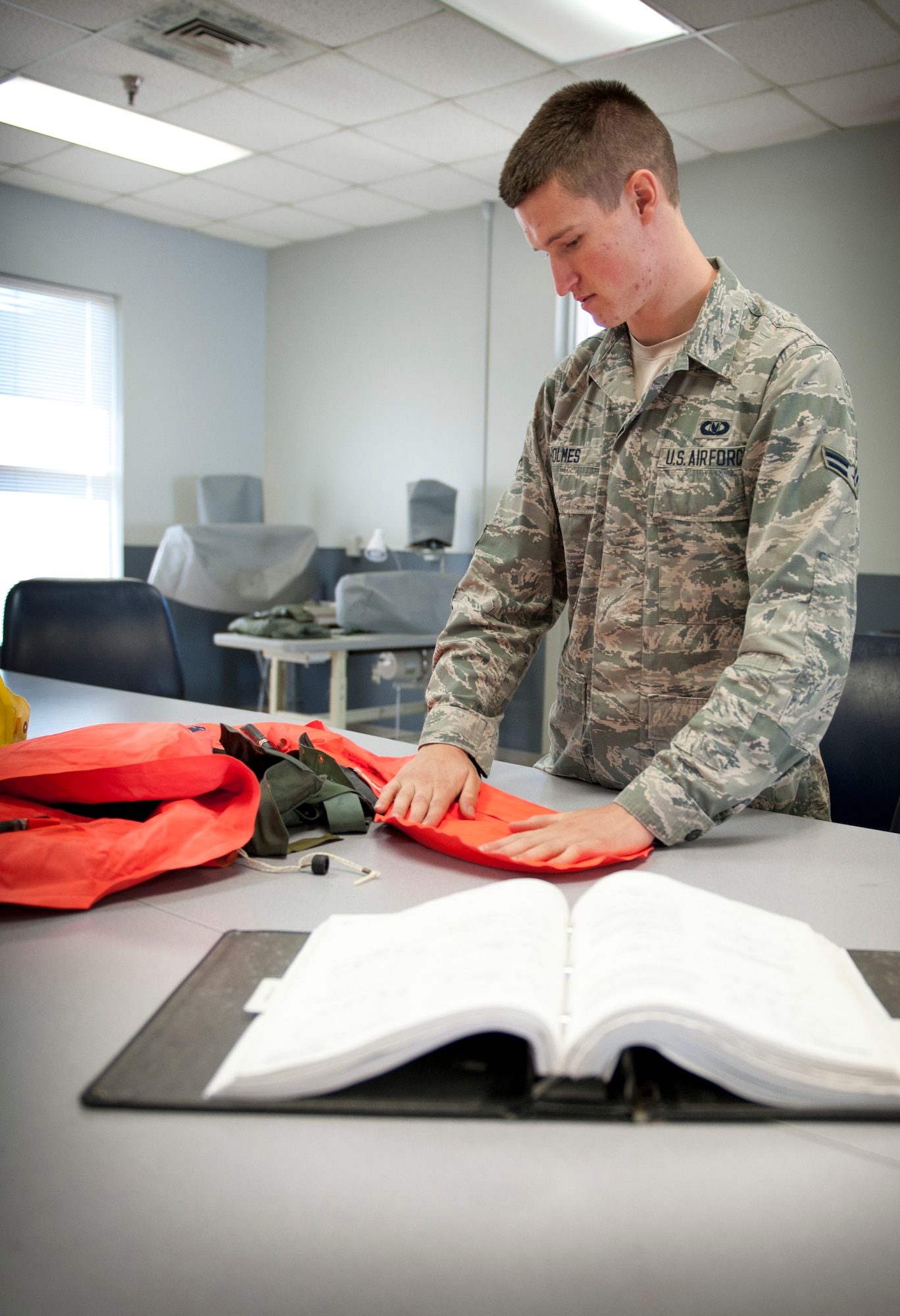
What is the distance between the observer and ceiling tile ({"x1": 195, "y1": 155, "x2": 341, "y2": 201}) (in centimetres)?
486

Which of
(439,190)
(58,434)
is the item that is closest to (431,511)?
(439,190)

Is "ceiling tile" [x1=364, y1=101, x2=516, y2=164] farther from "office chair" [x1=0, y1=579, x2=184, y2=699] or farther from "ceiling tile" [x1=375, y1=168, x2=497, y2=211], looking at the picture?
"office chair" [x1=0, y1=579, x2=184, y2=699]

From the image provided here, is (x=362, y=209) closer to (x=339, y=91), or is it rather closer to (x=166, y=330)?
(x=166, y=330)

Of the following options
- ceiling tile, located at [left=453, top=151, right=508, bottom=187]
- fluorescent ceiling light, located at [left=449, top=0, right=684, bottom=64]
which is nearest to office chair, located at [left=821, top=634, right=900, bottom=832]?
fluorescent ceiling light, located at [left=449, top=0, right=684, bottom=64]

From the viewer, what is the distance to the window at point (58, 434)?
5.38 metres

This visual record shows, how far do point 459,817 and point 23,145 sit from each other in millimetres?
4783

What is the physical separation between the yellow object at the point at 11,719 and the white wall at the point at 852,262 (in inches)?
143

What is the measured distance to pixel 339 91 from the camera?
3982 millimetres

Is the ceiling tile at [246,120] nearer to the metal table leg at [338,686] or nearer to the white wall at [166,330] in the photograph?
the white wall at [166,330]

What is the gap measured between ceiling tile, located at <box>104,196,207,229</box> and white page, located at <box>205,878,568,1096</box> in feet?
18.4

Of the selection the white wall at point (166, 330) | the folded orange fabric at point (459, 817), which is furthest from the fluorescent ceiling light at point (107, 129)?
the folded orange fabric at point (459, 817)

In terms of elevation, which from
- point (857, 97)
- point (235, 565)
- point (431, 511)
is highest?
point (857, 97)

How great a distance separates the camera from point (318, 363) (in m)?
6.24

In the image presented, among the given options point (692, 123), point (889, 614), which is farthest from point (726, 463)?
point (692, 123)
